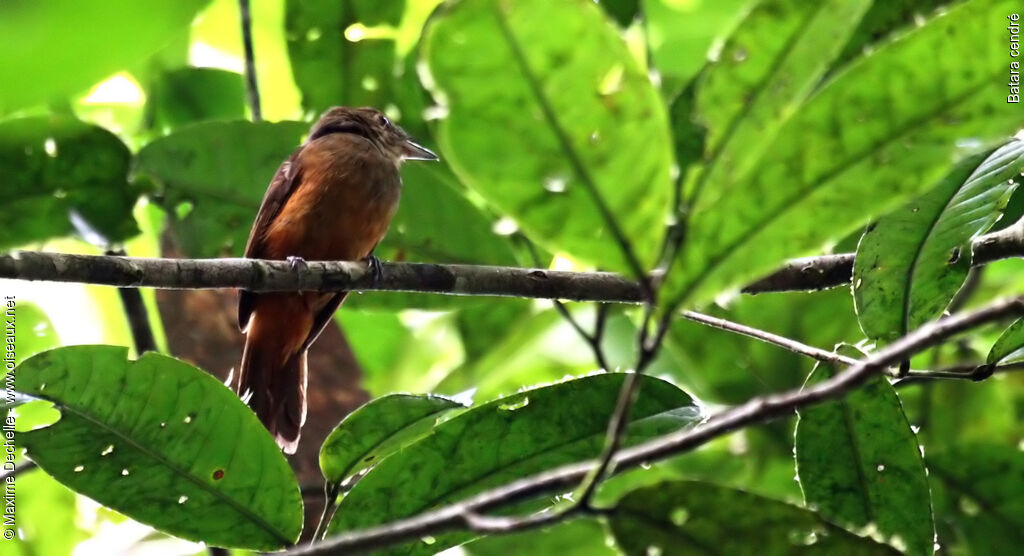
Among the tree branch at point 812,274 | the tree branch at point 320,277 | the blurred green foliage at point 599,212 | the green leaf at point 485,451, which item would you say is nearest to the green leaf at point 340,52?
the blurred green foliage at point 599,212

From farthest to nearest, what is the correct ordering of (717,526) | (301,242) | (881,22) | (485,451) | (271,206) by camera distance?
1. (301,242)
2. (271,206)
3. (881,22)
4. (485,451)
5. (717,526)

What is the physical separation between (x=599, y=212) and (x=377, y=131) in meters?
3.02

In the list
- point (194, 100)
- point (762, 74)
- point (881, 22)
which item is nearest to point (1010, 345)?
point (762, 74)

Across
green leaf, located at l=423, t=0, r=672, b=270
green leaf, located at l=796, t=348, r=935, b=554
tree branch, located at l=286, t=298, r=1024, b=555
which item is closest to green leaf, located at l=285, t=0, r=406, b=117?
green leaf, located at l=796, t=348, r=935, b=554

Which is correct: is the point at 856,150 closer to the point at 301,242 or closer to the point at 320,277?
the point at 320,277

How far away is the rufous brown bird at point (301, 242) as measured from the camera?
355 centimetres

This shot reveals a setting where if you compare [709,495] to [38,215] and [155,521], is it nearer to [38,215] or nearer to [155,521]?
[155,521]

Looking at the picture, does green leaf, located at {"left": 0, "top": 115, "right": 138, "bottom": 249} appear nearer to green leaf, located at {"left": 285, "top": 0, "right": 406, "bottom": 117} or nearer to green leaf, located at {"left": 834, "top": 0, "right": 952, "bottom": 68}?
green leaf, located at {"left": 285, "top": 0, "right": 406, "bottom": 117}

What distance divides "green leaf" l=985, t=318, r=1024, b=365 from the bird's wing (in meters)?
2.35

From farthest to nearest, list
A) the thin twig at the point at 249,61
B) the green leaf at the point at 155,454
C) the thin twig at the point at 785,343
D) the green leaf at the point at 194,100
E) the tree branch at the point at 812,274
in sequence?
the green leaf at the point at 194,100 → the thin twig at the point at 249,61 → the tree branch at the point at 812,274 → the thin twig at the point at 785,343 → the green leaf at the point at 155,454

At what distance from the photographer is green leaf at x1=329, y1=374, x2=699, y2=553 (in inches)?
67.3

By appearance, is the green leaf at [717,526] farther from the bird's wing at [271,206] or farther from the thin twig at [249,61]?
the bird's wing at [271,206]

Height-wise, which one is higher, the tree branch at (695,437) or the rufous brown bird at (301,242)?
the rufous brown bird at (301,242)

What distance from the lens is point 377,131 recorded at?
4.07m
